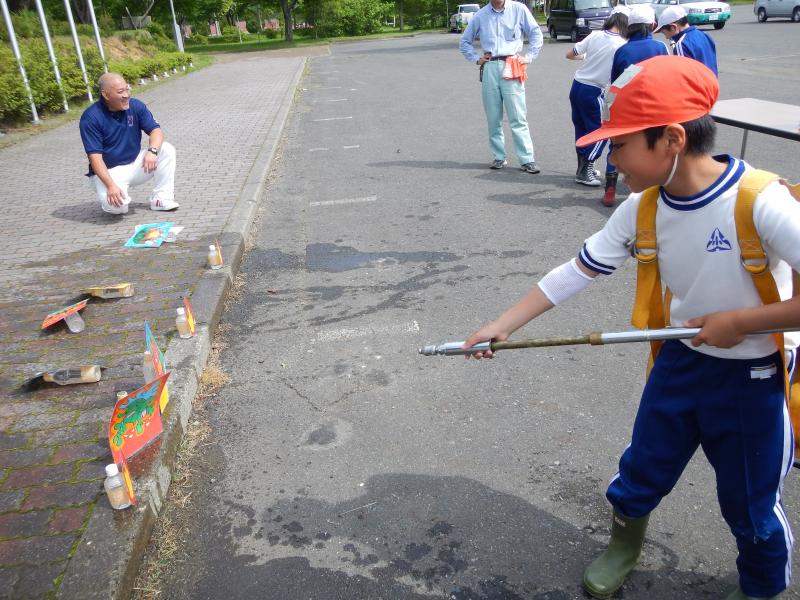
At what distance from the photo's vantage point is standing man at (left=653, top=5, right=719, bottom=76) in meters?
5.99

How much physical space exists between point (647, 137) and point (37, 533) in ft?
8.47

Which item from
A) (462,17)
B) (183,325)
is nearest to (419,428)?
(183,325)

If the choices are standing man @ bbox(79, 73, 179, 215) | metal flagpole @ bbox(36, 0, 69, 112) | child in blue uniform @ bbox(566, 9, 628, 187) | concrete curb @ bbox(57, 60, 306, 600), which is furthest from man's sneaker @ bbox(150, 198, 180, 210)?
metal flagpole @ bbox(36, 0, 69, 112)

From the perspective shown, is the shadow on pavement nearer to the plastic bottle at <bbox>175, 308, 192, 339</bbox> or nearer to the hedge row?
the plastic bottle at <bbox>175, 308, 192, 339</bbox>

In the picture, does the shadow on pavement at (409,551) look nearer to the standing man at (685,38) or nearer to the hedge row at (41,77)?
the standing man at (685,38)

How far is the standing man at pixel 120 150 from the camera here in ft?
22.0

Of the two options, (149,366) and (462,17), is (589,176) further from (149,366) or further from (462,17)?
(462,17)

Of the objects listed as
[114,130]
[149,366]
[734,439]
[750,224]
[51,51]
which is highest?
[51,51]

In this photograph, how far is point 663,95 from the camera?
176cm

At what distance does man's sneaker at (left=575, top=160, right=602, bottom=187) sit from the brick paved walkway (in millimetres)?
3850

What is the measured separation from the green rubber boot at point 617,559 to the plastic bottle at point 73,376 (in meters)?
2.74

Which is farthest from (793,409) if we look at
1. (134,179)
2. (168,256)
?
(134,179)

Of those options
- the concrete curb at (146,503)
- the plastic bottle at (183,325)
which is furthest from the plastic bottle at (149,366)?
the plastic bottle at (183,325)

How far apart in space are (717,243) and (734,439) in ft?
1.94
